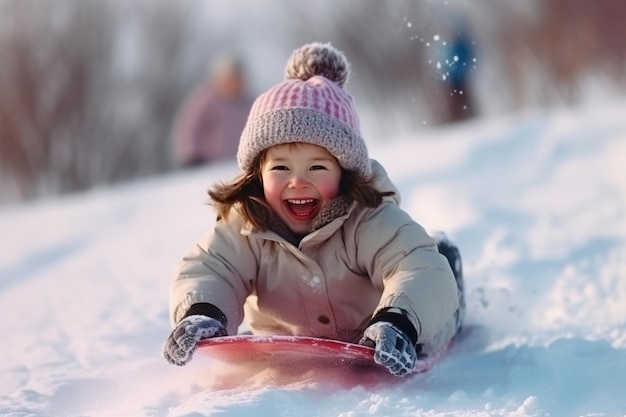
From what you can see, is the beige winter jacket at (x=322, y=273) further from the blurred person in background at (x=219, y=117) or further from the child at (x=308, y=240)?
the blurred person in background at (x=219, y=117)


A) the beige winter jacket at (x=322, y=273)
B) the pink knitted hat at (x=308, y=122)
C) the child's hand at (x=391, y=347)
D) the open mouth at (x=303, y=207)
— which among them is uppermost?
the pink knitted hat at (x=308, y=122)

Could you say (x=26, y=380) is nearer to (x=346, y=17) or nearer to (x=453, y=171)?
(x=453, y=171)

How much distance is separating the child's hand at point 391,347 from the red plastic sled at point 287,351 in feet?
0.11

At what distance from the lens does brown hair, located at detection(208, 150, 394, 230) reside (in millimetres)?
2311

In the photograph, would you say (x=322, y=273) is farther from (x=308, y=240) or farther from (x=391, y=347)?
(x=391, y=347)

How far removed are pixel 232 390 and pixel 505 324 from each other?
3.11 ft

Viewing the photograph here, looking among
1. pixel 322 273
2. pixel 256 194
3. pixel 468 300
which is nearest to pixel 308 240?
pixel 322 273

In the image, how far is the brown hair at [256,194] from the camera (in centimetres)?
231

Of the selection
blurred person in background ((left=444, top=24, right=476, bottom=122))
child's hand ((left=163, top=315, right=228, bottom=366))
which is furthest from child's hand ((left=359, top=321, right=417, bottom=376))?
blurred person in background ((left=444, top=24, right=476, bottom=122))

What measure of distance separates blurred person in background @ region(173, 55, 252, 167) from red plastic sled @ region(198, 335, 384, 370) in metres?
5.32

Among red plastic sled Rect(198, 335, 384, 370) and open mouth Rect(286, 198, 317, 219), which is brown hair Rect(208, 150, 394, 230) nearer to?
open mouth Rect(286, 198, 317, 219)

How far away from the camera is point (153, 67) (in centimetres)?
2172

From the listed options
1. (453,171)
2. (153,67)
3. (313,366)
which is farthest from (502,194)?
(153,67)

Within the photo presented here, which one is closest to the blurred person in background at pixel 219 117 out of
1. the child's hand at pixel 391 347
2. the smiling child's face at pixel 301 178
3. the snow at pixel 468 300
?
the snow at pixel 468 300
